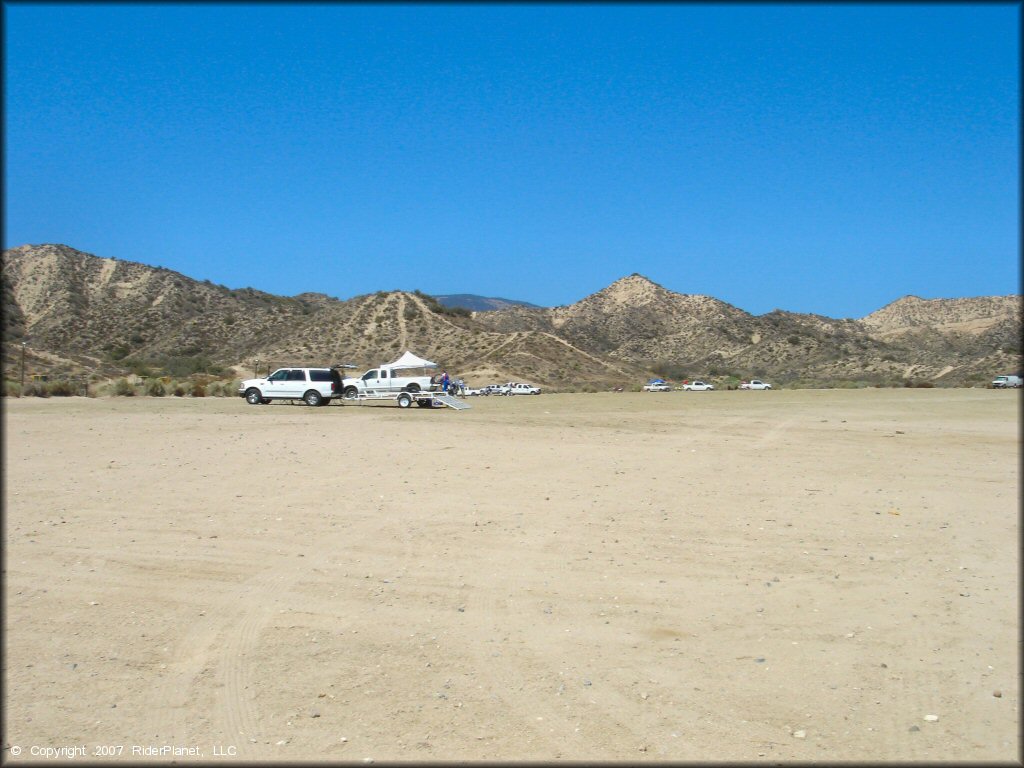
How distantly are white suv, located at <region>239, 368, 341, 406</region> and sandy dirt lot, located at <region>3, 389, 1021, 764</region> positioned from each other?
21.8 meters

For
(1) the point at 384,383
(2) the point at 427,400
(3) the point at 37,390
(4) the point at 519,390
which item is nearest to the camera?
(2) the point at 427,400

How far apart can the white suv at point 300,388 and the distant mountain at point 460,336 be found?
21.9 m

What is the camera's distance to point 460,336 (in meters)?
86.6

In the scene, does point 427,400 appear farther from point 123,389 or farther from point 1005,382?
point 1005,382

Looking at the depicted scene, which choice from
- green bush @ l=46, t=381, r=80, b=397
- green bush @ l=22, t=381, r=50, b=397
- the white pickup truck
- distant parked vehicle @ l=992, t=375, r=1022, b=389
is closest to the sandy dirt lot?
the white pickup truck

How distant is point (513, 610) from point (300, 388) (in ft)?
105

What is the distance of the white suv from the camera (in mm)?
38312

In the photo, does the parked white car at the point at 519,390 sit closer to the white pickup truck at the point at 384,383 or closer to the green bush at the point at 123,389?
the white pickup truck at the point at 384,383

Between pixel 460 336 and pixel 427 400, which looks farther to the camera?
pixel 460 336

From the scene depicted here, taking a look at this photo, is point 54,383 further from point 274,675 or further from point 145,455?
point 274,675

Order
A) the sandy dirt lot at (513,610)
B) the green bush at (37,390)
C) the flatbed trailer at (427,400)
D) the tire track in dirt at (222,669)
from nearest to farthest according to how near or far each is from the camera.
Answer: the sandy dirt lot at (513,610), the tire track in dirt at (222,669), the flatbed trailer at (427,400), the green bush at (37,390)

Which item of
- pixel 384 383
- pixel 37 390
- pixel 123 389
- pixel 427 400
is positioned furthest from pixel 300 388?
pixel 37 390

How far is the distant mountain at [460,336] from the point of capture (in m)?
74.1

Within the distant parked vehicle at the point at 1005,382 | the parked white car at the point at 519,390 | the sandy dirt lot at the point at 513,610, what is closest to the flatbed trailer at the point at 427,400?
the parked white car at the point at 519,390
